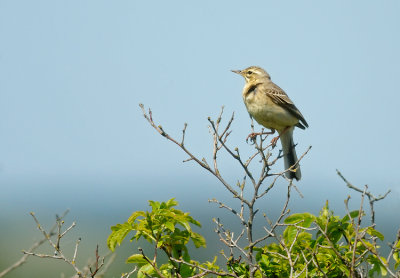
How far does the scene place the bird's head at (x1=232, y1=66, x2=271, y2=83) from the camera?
10828 millimetres

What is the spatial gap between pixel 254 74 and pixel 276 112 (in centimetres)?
115

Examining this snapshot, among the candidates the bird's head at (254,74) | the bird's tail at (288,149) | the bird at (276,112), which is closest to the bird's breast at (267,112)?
the bird at (276,112)

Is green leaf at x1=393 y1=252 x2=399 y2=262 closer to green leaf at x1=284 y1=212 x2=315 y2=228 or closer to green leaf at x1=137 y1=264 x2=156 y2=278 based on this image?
green leaf at x1=284 y1=212 x2=315 y2=228

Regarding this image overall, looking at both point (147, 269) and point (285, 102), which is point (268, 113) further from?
point (147, 269)

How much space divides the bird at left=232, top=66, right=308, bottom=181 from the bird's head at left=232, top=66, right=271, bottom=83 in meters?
0.27

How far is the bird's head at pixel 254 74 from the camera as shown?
10.8 metres

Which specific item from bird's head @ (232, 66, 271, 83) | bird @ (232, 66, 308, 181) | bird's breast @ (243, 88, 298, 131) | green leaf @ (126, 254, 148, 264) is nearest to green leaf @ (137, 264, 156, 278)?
green leaf @ (126, 254, 148, 264)

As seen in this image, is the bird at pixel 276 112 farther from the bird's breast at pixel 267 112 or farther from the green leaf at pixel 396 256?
the green leaf at pixel 396 256

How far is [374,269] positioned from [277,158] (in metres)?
1.45

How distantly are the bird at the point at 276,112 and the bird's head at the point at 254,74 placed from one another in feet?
0.88

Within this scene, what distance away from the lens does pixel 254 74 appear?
1089 cm

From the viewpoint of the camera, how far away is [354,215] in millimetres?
5742

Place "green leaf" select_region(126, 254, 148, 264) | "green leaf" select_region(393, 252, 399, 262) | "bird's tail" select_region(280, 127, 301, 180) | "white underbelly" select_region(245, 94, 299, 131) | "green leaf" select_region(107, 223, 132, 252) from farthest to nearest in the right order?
"bird's tail" select_region(280, 127, 301, 180), "white underbelly" select_region(245, 94, 299, 131), "green leaf" select_region(126, 254, 148, 264), "green leaf" select_region(107, 223, 132, 252), "green leaf" select_region(393, 252, 399, 262)

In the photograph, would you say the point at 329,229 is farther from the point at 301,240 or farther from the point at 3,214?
the point at 3,214
